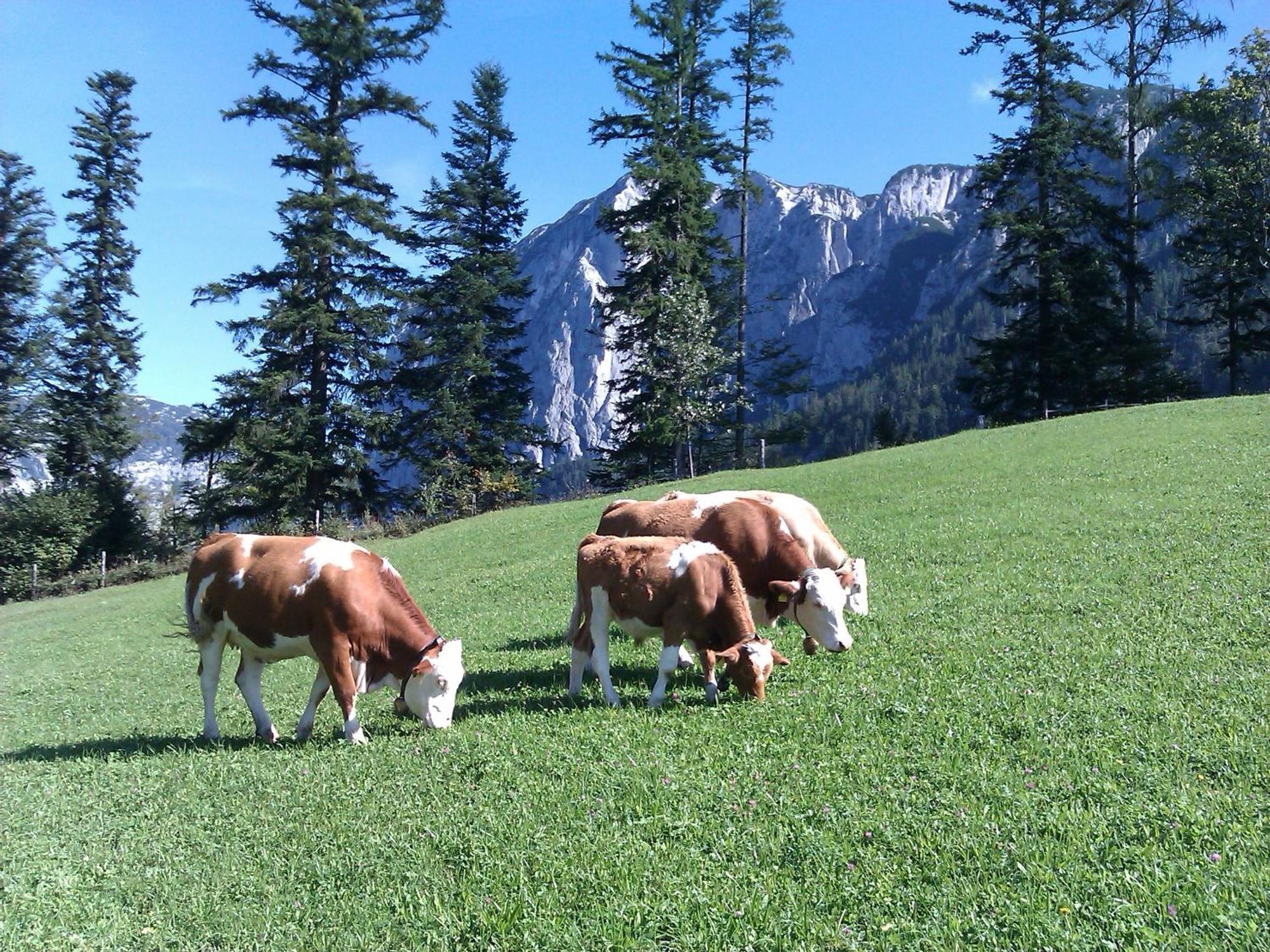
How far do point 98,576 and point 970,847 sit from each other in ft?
149

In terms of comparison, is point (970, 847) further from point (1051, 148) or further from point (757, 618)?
point (1051, 148)

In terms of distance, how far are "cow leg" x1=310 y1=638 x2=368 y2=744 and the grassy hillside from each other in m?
0.22

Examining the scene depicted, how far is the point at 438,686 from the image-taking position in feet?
28.7

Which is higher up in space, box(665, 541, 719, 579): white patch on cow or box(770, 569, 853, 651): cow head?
box(665, 541, 719, 579): white patch on cow

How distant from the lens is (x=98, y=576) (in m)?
40.2

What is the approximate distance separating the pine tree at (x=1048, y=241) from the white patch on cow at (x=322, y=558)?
146ft

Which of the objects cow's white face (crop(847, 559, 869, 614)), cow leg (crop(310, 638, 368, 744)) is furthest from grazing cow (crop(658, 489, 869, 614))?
cow leg (crop(310, 638, 368, 744))

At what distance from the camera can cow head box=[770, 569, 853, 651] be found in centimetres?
947

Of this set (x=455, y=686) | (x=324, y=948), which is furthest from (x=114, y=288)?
(x=324, y=948)

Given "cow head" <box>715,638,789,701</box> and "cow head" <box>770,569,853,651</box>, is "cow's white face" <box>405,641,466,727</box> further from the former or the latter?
"cow head" <box>770,569,853,651</box>

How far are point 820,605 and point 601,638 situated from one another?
2591 millimetres

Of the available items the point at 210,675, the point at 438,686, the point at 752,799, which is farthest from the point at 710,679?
the point at 210,675

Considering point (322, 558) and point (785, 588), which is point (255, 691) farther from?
point (785, 588)

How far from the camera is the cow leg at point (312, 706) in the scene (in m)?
8.97
